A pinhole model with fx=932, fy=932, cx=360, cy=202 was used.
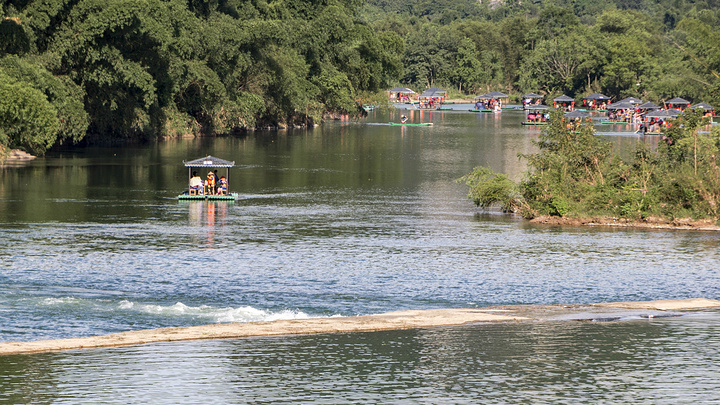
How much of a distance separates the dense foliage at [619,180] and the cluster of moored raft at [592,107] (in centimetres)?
4410

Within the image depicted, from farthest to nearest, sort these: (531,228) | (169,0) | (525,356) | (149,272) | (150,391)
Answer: (169,0) → (531,228) → (149,272) → (525,356) → (150,391)

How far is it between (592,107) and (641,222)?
12697cm

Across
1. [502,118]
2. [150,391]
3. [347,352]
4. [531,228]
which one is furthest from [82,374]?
[502,118]

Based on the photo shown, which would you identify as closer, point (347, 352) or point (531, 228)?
point (347, 352)

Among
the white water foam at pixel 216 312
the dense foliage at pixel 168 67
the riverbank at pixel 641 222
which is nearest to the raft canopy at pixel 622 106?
the dense foliage at pixel 168 67

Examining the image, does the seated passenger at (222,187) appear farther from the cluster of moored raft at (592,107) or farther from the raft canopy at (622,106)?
the raft canopy at (622,106)

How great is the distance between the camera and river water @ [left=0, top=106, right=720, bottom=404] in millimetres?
17234

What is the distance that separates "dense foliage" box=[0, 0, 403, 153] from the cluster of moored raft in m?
27.3

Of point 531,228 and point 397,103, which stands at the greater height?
point 397,103

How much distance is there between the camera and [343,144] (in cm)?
8656

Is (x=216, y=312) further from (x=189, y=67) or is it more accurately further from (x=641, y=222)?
(x=189, y=67)

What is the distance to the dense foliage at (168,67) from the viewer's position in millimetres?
63719

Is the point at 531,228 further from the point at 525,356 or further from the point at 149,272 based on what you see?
the point at 525,356

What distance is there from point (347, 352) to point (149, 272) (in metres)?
11.5
